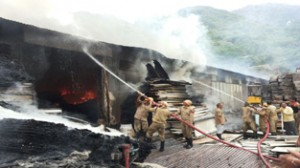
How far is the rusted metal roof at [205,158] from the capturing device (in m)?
9.44

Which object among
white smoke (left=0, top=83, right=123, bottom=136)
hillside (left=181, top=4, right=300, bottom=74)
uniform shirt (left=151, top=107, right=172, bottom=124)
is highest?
hillside (left=181, top=4, right=300, bottom=74)

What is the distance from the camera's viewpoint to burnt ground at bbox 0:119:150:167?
5883mm

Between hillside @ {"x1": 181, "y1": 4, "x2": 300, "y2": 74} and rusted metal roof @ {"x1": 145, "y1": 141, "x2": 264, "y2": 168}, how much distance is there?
93.3 ft

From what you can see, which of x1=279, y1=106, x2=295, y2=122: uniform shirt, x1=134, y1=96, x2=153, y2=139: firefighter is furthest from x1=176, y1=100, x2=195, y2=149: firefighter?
x1=279, y1=106, x2=295, y2=122: uniform shirt

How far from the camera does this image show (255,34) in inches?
2921

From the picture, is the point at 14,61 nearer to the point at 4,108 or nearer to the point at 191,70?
the point at 4,108

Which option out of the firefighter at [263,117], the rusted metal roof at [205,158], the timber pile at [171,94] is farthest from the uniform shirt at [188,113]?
the firefighter at [263,117]

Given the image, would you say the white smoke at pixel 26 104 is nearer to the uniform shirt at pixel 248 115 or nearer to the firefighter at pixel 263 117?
the uniform shirt at pixel 248 115

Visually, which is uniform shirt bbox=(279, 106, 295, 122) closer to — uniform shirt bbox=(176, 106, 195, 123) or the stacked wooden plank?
the stacked wooden plank

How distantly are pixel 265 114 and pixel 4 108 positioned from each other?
34.4 feet

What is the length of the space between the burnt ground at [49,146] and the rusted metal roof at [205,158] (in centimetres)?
281

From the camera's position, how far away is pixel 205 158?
33.1 feet

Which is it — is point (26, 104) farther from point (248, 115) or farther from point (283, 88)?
point (283, 88)

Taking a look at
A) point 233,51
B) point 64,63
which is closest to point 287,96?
point 64,63
